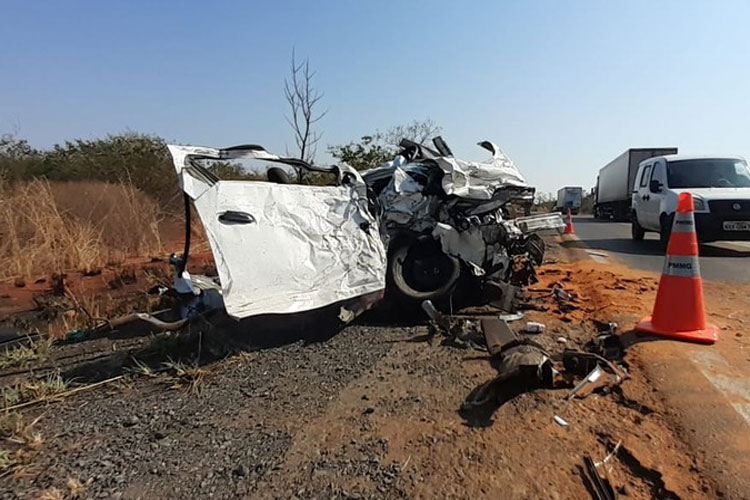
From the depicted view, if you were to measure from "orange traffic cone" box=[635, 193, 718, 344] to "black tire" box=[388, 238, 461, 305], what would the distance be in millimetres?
1813

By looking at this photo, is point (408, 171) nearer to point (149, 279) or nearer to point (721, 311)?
point (721, 311)

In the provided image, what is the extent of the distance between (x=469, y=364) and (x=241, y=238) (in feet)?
6.39

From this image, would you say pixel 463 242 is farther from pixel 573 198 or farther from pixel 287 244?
pixel 573 198

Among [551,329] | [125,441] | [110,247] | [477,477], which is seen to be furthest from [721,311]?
[110,247]

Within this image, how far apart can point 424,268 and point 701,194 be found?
7.38 m

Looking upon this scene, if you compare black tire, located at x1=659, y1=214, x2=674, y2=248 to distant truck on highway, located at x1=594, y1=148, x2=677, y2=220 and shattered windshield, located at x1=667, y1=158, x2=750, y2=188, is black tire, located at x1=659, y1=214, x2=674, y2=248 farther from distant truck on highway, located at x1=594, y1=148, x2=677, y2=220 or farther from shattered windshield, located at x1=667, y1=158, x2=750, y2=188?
distant truck on highway, located at x1=594, y1=148, x2=677, y2=220

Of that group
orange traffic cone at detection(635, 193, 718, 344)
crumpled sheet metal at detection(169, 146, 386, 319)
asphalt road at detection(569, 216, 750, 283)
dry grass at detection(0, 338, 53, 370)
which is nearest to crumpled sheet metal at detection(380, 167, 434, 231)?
crumpled sheet metal at detection(169, 146, 386, 319)

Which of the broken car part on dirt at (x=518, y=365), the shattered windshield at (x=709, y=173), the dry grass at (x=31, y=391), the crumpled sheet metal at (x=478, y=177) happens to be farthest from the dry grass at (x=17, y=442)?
the shattered windshield at (x=709, y=173)

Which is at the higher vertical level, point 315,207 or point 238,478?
point 315,207

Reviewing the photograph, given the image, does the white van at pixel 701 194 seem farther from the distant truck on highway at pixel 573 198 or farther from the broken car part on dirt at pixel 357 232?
the distant truck on highway at pixel 573 198

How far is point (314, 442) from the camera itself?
254cm

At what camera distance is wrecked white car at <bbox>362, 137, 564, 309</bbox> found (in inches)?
202

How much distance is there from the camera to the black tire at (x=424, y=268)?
5.07m

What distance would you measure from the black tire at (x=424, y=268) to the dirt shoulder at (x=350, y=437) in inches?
51.8
